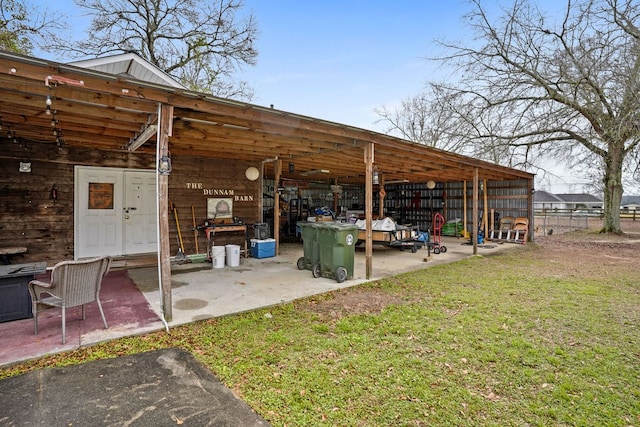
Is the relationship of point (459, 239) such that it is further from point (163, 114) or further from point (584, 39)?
point (163, 114)

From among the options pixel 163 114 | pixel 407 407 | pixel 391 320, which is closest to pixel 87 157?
pixel 163 114

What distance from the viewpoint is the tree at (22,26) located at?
9766 mm

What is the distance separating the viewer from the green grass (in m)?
2.16

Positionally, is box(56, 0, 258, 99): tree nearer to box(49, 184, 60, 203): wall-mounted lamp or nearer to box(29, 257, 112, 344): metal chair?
box(49, 184, 60, 203): wall-mounted lamp

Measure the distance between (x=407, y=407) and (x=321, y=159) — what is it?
21.8 ft

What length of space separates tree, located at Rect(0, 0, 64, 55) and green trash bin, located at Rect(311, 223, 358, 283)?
11311mm

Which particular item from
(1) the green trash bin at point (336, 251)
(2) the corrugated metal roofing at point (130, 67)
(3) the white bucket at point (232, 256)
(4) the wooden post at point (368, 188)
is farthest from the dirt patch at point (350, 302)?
(2) the corrugated metal roofing at point (130, 67)

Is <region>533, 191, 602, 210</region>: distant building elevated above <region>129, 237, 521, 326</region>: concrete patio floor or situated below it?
above

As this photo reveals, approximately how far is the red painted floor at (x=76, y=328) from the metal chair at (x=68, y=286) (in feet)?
0.46

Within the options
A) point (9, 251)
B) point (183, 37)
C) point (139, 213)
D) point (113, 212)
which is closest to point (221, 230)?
point (139, 213)

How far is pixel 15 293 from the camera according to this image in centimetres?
352

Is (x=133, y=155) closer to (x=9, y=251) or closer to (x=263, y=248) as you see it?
(x=9, y=251)

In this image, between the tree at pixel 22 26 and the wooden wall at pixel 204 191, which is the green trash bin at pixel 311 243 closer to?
the wooden wall at pixel 204 191

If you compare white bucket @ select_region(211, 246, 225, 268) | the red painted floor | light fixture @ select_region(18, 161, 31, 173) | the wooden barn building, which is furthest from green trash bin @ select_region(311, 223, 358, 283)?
light fixture @ select_region(18, 161, 31, 173)
